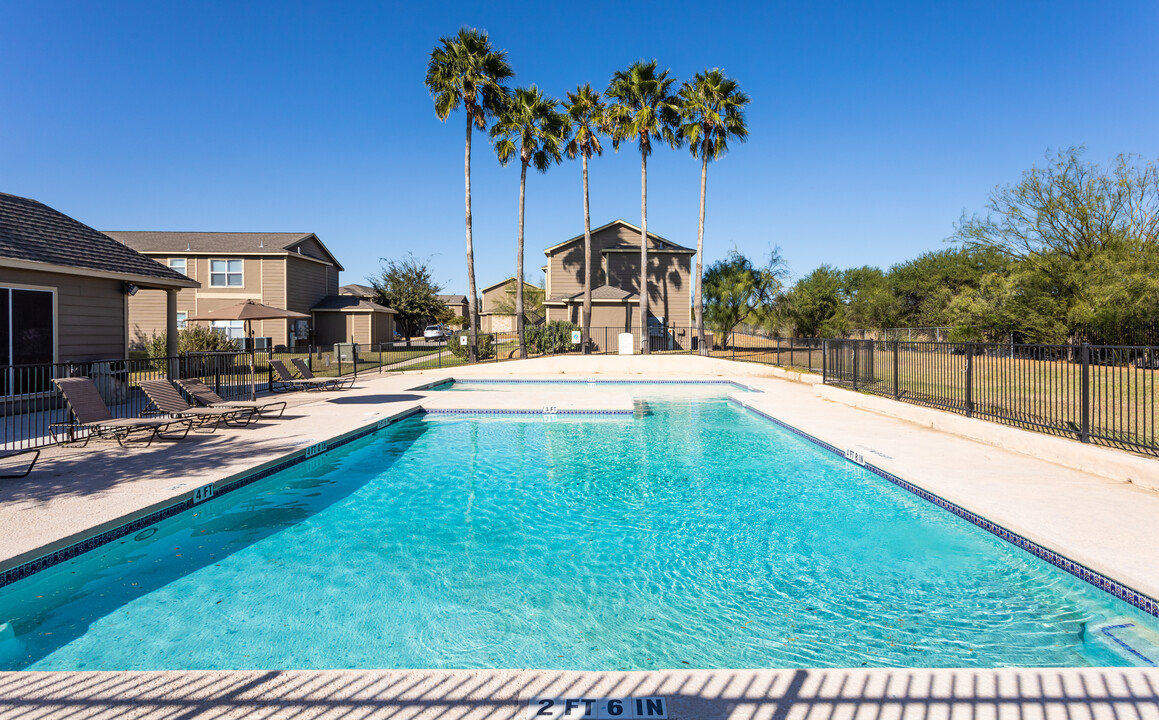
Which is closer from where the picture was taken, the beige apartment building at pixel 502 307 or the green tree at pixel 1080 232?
the green tree at pixel 1080 232

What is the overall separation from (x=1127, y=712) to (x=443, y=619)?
373 cm

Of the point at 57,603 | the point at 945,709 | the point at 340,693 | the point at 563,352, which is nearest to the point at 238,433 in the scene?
the point at 57,603

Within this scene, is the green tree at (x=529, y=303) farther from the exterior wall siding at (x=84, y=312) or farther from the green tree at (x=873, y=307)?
the exterior wall siding at (x=84, y=312)

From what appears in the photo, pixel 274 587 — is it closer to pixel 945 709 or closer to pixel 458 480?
pixel 458 480

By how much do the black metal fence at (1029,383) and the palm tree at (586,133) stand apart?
48.6 ft

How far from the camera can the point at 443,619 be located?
13.8 feet

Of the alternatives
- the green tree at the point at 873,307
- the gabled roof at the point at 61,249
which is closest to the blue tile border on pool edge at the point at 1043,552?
the gabled roof at the point at 61,249

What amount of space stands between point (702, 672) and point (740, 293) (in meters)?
31.3

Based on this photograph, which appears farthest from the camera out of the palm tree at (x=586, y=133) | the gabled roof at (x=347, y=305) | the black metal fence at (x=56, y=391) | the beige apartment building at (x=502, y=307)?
the beige apartment building at (x=502, y=307)

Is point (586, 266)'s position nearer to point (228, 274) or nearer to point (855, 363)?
point (855, 363)

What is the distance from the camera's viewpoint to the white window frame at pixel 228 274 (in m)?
30.6

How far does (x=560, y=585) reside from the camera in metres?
4.80

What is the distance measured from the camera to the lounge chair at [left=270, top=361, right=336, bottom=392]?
48.4 feet

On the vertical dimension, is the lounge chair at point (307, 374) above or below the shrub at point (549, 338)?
below
